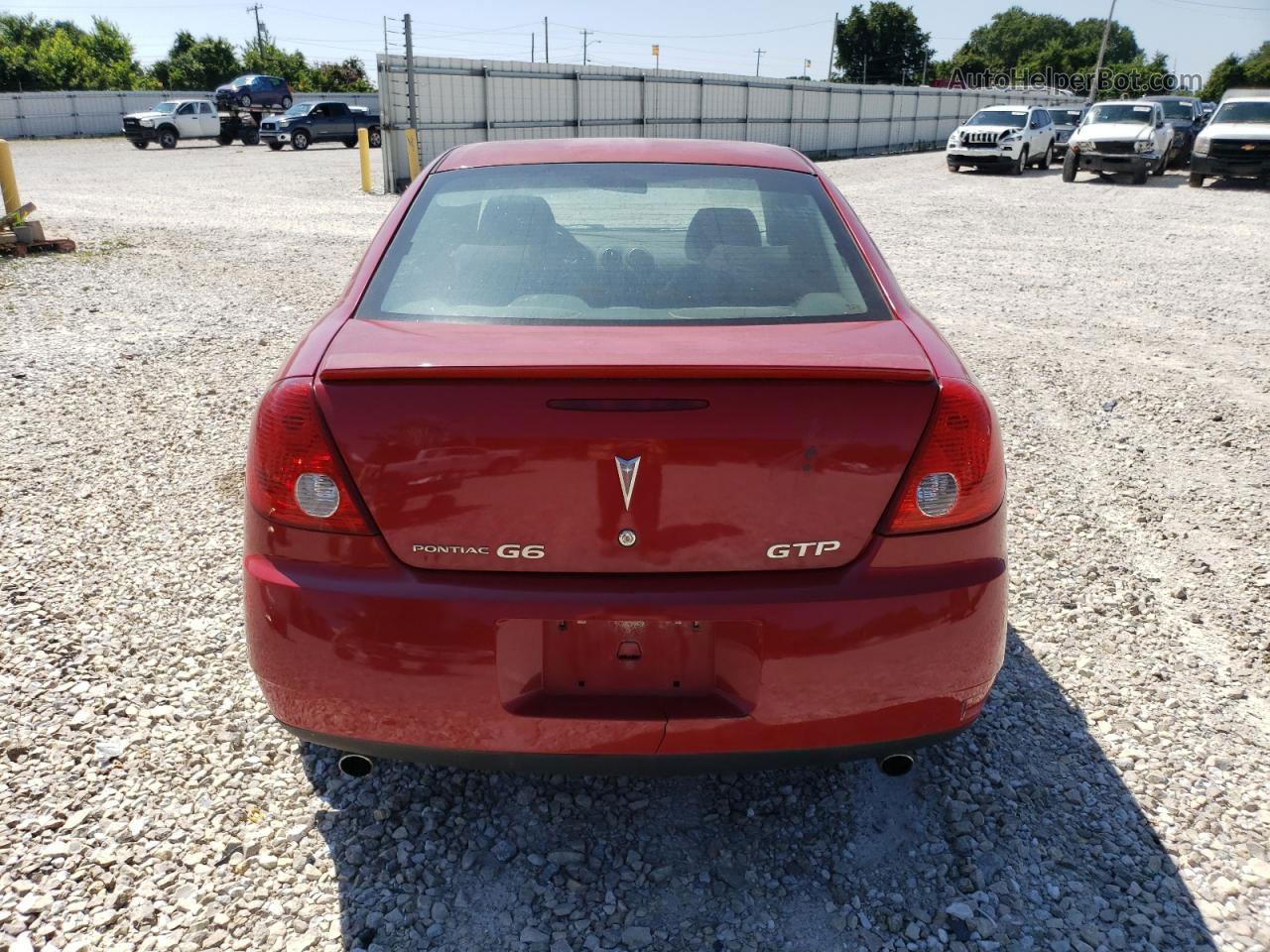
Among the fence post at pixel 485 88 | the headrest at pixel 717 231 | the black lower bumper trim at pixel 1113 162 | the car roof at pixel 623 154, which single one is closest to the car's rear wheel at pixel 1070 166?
the black lower bumper trim at pixel 1113 162

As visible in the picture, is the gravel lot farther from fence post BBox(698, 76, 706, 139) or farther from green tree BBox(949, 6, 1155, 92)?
green tree BBox(949, 6, 1155, 92)

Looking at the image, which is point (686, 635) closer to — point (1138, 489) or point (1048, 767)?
point (1048, 767)

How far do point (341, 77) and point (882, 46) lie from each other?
55.3 metres

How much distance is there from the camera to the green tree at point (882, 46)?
3848 inches

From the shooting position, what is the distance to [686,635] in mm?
1968

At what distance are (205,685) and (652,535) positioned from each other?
1890mm

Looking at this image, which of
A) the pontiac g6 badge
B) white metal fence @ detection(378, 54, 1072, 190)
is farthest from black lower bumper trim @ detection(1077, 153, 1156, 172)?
the pontiac g6 badge

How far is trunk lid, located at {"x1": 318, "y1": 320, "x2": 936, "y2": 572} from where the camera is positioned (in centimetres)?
189

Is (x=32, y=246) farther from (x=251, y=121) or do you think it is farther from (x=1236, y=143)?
(x=251, y=121)

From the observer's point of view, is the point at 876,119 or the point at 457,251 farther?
the point at 876,119

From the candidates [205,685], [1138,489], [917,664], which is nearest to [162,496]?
[205,685]

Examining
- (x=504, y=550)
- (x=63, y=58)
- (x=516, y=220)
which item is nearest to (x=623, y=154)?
(x=516, y=220)

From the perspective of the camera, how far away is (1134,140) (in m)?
21.4

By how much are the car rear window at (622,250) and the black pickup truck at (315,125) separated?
35765 mm
